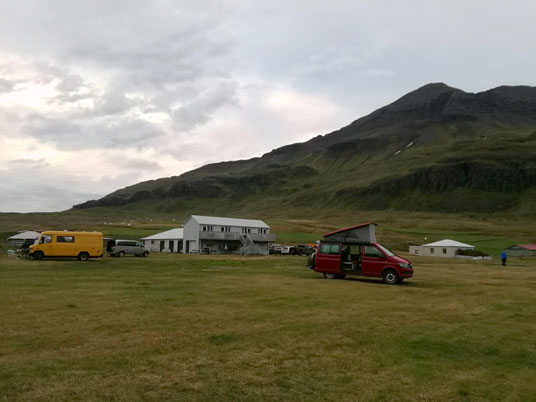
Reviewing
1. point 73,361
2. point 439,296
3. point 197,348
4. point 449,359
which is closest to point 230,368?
point 197,348

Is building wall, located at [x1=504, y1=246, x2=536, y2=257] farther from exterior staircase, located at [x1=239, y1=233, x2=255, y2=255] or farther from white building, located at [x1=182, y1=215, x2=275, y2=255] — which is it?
exterior staircase, located at [x1=239, y1=233, x2=255, y2=255]

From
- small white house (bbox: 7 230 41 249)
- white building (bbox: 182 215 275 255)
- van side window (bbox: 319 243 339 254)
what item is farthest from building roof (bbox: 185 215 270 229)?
van side window (bbox: 319 243 339 254)

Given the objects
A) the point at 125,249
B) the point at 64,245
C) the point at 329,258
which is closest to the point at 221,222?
the point at 125,249

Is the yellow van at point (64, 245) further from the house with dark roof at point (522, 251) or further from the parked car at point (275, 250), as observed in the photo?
the house with dark roof at point (522, 251)

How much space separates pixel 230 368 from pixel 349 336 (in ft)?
13.0

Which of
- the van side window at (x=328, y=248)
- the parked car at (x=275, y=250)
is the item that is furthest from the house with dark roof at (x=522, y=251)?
the van side window at (x=328, y=248)

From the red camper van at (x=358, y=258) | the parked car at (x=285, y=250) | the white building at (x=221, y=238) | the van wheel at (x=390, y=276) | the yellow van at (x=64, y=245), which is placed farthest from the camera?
the parked car at (x=285, y=250)

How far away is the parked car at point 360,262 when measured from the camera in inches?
980

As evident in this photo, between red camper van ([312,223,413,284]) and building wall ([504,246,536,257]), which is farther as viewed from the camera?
building wall ([504,246,536,257])

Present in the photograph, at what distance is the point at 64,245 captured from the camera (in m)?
39.7

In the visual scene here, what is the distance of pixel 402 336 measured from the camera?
11320mm

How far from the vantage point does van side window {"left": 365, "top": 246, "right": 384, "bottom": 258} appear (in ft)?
84.1

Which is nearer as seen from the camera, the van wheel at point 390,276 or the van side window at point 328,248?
the van wheel at point 390,276

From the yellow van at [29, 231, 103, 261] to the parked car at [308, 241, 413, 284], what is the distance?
2276 centimetres
